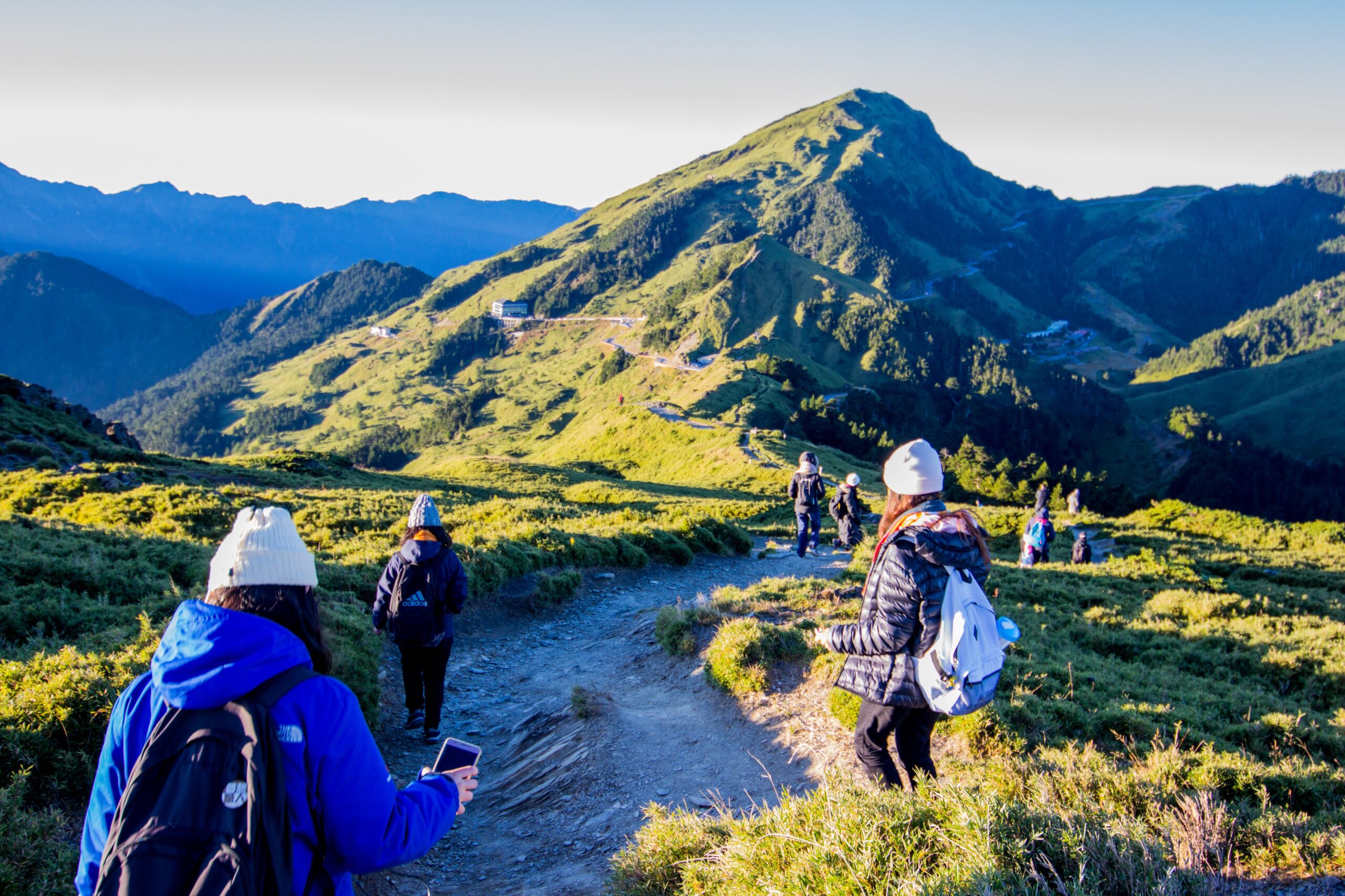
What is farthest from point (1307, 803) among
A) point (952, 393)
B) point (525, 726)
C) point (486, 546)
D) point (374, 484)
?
point (952, 393)

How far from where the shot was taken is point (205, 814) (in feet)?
7.90

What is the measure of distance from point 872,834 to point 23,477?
30.5 metres

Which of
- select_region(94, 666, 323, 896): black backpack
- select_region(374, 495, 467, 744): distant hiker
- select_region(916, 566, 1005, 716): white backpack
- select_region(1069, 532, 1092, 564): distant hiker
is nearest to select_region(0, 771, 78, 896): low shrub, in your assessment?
select_region(94, 666, 323, 896): black backpack

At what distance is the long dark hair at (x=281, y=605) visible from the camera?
9.52 feet

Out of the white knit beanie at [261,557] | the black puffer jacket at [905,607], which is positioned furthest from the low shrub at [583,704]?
the white knit beanie at [261,557]

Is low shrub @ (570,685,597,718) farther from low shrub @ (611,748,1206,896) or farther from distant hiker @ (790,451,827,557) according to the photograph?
distant hiker @ (790,451,827,557)

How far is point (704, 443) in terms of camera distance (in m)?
67.0

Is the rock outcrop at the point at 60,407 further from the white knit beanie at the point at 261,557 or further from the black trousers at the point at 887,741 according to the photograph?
the black trousers at the point at 887,741

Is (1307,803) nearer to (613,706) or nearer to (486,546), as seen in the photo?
(613,706)

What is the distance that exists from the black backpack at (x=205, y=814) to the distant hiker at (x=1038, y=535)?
20993 millimetres

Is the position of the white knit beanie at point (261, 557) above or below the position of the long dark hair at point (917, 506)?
above

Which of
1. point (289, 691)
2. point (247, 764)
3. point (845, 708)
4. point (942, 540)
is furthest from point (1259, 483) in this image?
point (247, 764)

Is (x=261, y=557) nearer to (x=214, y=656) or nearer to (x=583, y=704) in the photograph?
(x=214, y=656)

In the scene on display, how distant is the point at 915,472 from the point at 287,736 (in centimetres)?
421
